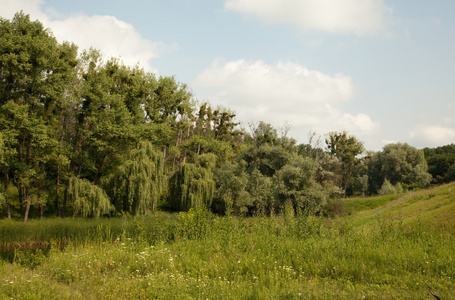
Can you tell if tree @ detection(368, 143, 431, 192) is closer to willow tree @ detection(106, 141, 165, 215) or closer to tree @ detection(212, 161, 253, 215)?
tree @ detection(212, 161, 253, 215)

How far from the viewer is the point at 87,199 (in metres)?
27.4

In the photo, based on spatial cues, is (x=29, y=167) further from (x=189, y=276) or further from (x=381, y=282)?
(x=381, y=282)

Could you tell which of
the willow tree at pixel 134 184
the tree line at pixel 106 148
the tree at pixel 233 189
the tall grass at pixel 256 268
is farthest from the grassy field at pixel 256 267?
the tree at pixel 233 189

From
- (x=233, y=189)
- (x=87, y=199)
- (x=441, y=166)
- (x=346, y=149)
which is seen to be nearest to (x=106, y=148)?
(x=87, y=199)

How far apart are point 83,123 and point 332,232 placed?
28367 millimetres

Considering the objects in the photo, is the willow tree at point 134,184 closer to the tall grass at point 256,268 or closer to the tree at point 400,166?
the tall grass at point 256,268

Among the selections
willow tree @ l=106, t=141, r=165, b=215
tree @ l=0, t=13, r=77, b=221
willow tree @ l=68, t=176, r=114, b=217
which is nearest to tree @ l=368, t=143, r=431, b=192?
willow tree @ l=106, t=141, r=165, b=215

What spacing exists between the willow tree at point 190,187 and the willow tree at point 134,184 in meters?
4.07

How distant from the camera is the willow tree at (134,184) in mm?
27906

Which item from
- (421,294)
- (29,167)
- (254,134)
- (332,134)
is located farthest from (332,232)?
(332,134)

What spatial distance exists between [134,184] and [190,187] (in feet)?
21.7

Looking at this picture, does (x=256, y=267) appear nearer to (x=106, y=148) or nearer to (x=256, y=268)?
(x=256, y=268)

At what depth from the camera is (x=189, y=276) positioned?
25.3ft

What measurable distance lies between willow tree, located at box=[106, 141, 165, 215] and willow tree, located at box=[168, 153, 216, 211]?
4.07 meters
